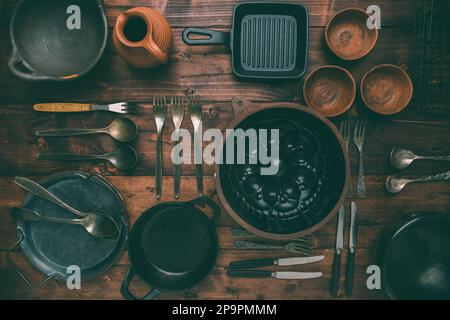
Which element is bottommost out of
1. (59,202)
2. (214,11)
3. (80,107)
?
(59,202)

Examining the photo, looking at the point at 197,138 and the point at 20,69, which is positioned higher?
the point at 20,69

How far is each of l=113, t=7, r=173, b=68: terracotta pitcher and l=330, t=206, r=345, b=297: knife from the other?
632 mm

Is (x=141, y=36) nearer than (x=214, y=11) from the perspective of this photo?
Yes

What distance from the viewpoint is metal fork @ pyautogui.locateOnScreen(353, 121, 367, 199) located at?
93cm

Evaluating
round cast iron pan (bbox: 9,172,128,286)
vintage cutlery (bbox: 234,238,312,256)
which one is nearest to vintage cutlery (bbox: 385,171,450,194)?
vintage cutlery (bbox: 234,238,312,256)

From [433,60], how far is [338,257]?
596mm

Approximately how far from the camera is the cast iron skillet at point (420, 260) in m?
0.91

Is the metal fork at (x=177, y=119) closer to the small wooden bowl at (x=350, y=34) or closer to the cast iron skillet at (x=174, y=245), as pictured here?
the cast iron skillet at (x=174, y=245)

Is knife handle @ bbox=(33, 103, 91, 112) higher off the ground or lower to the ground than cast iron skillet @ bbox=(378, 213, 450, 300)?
higher

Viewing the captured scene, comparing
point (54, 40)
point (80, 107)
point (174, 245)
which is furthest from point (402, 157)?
point (54, 40)

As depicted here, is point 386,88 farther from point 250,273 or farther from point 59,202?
point 59,202

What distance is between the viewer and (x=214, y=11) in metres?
0.94

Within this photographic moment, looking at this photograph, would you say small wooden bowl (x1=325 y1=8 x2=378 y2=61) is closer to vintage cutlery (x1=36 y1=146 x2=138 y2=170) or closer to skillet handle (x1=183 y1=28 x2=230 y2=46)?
skillet handle (x1=183 y1=28 x2=230 y2=46)

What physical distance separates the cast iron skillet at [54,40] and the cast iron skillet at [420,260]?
92cm
